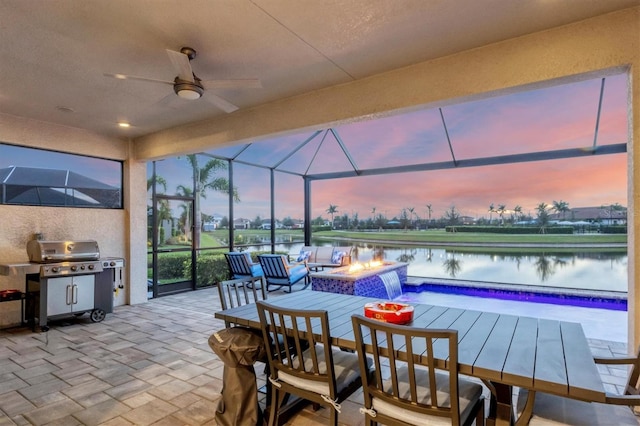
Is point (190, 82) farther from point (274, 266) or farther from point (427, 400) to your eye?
point (274, 266)

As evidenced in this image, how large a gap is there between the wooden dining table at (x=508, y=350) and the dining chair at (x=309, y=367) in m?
0.14

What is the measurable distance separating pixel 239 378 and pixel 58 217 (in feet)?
15.6

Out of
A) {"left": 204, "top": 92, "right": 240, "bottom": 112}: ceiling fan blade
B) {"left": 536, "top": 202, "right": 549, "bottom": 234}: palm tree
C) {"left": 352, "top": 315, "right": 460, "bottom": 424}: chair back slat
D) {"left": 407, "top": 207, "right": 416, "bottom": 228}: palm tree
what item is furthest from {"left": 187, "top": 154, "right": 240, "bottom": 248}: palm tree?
{"left": 536, "top": 202, "right": 549, "bottom": 234}: palm tree

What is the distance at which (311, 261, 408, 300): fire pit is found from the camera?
5723 mm

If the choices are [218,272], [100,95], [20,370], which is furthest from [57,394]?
[218,272]

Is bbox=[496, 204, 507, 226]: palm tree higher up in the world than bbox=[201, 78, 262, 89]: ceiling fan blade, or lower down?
lower down

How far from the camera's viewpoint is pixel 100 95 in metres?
4.10

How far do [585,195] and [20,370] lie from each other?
9.29 m

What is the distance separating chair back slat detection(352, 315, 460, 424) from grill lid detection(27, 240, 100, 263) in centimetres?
486

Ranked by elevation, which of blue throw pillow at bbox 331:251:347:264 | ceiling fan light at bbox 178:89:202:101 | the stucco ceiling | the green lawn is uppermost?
the stucco ceiling

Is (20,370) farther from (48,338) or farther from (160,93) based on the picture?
(160,93)

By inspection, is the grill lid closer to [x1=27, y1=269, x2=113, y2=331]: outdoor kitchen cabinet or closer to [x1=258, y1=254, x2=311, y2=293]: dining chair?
[x1=27, y1=269, x2=113, y2=331]: outdoor kitchen cabinet

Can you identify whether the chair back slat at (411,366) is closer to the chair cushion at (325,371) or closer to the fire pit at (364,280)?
the chair cushion at (325,371)

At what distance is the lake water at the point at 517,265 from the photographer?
22.0 ft
